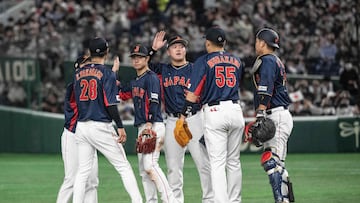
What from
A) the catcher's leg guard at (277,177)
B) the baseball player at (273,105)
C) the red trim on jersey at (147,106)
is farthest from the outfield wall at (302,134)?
the catcher's leg guard at (277,177)

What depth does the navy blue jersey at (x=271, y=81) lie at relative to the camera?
11578 millimetres

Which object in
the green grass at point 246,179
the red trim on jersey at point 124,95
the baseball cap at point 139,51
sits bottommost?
the green grass at point 246,179

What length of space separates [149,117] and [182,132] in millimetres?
821

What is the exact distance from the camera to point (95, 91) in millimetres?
11695

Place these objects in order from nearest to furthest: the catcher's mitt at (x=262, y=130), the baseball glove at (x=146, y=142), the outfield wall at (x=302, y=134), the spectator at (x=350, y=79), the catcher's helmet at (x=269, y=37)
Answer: the catcher's mitt at (x=262, y=130)
the catcher's helmet at (x=269, y=37)
the baseball glove at (x=146, y=142)
the outfield wall at (x=302, y=134)
the spectator at (x=350, y=79)

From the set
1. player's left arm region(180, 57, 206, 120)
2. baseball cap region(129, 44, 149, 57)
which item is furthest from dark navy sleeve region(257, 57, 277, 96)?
baseball cap region(129, 44, 149, 57)

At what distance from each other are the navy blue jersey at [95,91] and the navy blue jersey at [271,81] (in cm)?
173

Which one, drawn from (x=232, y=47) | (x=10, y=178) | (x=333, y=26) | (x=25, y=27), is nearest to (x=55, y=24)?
(x=25, y=27)

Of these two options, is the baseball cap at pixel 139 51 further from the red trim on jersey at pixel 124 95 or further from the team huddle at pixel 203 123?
the red trim on jersey at pixel 124 95

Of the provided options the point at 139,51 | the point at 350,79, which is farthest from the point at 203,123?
the point at 350,79

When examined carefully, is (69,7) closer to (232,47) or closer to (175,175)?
(232,47)

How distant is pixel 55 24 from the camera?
30.7m

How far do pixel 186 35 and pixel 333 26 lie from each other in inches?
169

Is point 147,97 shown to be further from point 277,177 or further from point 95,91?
point 277,177
